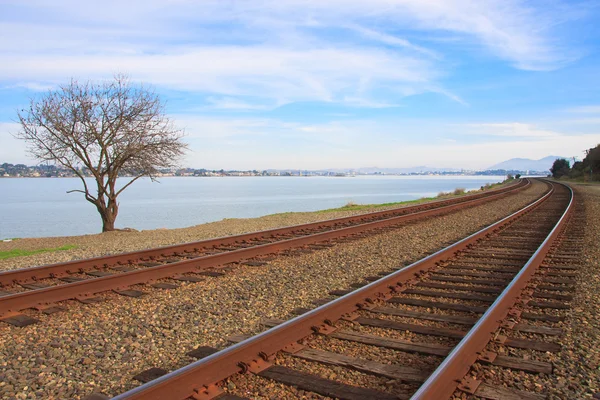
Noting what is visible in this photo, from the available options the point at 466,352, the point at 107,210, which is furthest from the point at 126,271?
the point at 107,210

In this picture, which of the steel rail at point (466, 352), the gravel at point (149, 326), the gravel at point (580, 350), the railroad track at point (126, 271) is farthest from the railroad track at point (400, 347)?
the railroad track at point (126, 271)

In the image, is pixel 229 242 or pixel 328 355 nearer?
pixel 328 355

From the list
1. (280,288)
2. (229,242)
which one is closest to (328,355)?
(280,288)

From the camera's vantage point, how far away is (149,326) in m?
5.47

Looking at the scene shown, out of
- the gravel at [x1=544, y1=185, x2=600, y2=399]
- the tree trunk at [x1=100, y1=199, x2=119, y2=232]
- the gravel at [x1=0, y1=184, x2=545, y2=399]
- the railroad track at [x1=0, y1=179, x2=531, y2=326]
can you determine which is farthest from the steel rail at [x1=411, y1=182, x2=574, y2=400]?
the tree trunk at [x1=100, y1=199, x2=119, y2=232]

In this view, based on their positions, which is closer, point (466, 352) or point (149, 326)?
point (466, 352)

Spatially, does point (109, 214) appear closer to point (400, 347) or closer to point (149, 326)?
point (149, 326)

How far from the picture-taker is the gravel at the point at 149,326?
4.15 meters

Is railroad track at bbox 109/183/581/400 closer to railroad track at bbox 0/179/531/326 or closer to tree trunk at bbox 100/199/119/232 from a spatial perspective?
railroad track at bbox 0/179/531/326

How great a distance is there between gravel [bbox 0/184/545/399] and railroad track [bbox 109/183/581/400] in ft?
1.21

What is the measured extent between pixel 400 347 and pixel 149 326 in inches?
107

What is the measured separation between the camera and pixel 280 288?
715cm

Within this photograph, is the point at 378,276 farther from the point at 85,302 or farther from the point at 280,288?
the point at 85,302

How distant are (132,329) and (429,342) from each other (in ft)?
10.1
